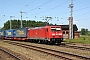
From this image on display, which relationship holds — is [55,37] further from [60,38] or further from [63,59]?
[63,59]

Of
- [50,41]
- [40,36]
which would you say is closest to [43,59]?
[50,41]

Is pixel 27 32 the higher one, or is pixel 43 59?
pixel 27 32

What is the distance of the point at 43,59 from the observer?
13.9m

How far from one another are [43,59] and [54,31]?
15.2 metres

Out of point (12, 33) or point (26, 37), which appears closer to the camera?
point (26, 37)

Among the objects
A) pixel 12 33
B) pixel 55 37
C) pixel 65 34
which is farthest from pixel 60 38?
pixel 65 34

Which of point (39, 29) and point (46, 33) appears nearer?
point (46, 33)

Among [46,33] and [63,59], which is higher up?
[46,33]

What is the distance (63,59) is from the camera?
46.0ft

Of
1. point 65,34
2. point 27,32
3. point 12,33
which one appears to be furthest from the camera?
point 65,34

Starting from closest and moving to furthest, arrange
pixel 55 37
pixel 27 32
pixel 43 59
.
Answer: pixel 43 59 → pixel 55 37 → pixel 27 32

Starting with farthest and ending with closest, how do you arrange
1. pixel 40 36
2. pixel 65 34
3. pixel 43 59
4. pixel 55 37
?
pixel 65 34 < pixel 40 36 < pixel 55 37 < pixel 43 59

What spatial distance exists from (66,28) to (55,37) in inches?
1694

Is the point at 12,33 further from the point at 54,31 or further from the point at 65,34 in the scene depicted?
the point at 54,31
